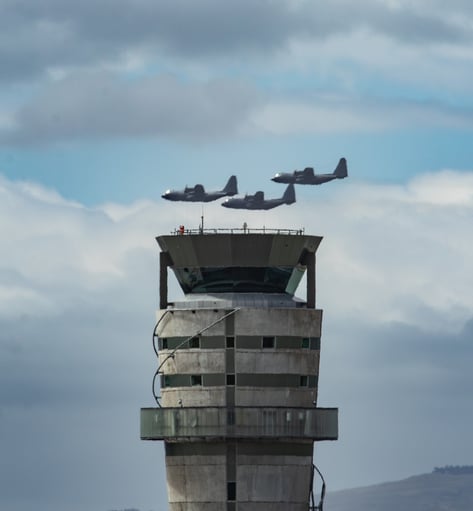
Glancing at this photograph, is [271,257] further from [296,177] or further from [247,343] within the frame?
[296,177]

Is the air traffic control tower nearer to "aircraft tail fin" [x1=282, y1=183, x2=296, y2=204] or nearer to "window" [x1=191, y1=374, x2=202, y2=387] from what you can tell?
"window" [x1=191, y1=374, x2=202, y2=387]

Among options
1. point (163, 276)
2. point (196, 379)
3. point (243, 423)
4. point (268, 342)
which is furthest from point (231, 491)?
point (163, 276)

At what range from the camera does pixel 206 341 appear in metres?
162

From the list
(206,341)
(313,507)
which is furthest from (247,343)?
(313,507)

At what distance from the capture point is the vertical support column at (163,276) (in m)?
165

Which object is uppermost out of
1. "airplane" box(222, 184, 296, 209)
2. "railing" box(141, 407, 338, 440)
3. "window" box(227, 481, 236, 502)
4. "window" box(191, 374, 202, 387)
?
"airplane" box(222, 184, 296, 209)

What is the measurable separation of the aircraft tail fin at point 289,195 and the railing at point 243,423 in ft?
65.1

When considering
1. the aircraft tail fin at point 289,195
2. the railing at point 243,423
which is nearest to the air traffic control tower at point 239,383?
Result: the railing at point 243,423

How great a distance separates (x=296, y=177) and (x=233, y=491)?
37345 mm

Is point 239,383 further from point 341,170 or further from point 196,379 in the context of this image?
point 341,170

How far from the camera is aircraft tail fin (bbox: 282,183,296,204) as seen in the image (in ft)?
570

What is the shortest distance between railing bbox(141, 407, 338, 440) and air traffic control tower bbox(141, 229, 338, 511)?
2.9 inches

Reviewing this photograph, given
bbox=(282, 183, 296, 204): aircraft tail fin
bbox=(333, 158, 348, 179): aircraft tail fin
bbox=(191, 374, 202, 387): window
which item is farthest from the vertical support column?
bbox=(333, 158, 348, 179): aircraft tail fin

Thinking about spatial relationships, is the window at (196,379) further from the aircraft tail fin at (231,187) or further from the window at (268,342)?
the aircraft tail fin at (231,187)
